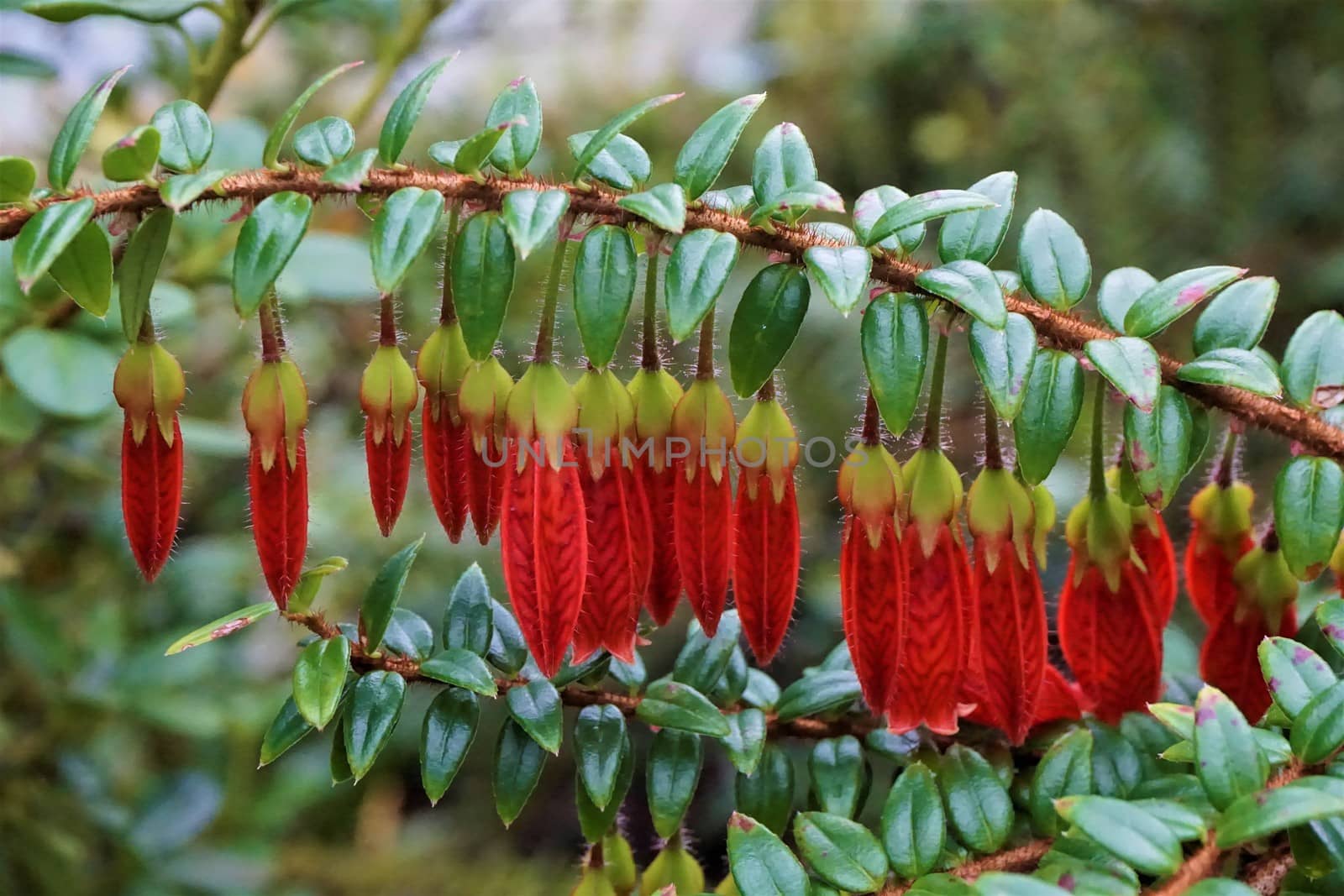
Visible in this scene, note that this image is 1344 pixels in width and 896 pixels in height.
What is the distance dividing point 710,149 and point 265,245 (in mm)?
223

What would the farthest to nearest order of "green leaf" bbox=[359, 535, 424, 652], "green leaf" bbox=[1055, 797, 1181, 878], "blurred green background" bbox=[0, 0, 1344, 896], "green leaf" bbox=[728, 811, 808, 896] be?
"blurred green background" bbox=[0, 0, 1344, 896] < "green leaf" bbox=[359, 535, 424, 652] < "green leaf" bbox=[728, 811, 808, 896] < "green leaf" bbox=[1055, 797, 1181, 878]

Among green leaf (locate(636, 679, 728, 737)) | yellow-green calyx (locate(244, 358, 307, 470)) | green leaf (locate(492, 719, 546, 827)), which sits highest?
yellow-green calyx (locate(244, 358, 307, 470))

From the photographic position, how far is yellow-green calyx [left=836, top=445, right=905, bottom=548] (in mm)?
675

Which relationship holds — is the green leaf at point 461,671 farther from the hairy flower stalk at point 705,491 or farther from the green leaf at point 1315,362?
the green leaf at point 1315,362

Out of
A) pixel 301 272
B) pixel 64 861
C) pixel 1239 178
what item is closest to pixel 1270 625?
pixel 301 272

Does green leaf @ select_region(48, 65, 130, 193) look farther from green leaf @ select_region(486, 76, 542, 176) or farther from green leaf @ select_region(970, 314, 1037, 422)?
green leaf @ select_region(970, 314, 1037, 422)

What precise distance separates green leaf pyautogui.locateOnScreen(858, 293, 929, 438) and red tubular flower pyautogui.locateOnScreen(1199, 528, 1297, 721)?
A: 31cm

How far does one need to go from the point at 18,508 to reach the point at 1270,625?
4.99 ft

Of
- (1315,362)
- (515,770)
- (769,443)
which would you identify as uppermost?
(1315,362)

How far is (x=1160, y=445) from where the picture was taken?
2.01 feet

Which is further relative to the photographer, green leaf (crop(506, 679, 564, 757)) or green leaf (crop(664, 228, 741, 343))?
green leaf (crop(506, 679, 564, 757))

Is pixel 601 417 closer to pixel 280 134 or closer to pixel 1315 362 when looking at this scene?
pixel 280 134

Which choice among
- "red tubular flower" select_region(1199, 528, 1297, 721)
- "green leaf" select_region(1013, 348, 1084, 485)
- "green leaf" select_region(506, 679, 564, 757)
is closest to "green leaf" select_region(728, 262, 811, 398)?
"green leaf" select_region(1013, 348, 1084, 485)

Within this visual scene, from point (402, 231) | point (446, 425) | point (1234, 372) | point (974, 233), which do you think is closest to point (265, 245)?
point (402, 231)
